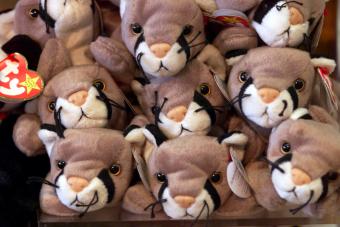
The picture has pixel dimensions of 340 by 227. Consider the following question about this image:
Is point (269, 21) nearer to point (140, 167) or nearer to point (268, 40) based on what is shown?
point (268, 40)

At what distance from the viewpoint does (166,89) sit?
67cm

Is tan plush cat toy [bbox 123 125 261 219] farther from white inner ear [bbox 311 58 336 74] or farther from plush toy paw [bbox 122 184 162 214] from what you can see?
white inner ear [bbox 311 58 336 74]

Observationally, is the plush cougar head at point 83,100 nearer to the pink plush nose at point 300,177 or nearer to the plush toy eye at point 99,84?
the plush toy eye at point 99,84

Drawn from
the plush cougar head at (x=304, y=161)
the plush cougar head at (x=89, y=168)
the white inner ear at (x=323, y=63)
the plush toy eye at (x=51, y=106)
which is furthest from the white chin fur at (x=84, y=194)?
the white inner ear at (x=323, y=63)

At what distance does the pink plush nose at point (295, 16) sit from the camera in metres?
0.64

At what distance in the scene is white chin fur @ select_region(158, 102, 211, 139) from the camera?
0.65 metres

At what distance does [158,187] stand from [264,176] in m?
0.13

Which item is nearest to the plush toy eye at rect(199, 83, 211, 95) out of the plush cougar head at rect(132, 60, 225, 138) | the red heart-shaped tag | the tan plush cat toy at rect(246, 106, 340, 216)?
the plush cougar head at rect(132, 60, 225, 138)

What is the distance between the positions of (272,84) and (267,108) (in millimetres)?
29

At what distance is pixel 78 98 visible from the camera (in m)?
0.66

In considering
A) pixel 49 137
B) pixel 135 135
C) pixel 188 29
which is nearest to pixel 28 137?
pixel 49 137

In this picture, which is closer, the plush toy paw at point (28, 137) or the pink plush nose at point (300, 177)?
the pink plush nose at point (300, 177)

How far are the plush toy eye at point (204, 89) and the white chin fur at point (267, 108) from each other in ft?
0.19

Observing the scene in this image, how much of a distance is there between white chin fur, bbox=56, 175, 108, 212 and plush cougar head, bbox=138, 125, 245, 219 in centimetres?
7
